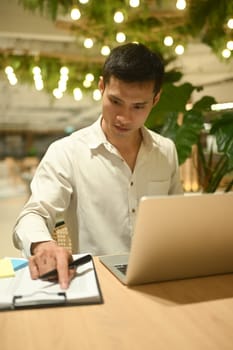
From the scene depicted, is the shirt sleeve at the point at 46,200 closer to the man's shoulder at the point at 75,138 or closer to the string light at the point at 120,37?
the man's shoulder at the point at 75,138

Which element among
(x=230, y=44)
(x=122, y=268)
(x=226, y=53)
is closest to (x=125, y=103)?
(x=122, y=268)

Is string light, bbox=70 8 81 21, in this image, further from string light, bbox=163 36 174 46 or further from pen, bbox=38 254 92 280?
pen, bbox=38 254 92 280

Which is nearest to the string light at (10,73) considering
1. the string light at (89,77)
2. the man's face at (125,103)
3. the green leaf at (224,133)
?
the string light at (89,77)

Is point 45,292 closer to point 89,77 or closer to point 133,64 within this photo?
point 133,64

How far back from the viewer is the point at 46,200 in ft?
4.36

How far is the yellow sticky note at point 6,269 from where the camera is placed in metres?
0.95

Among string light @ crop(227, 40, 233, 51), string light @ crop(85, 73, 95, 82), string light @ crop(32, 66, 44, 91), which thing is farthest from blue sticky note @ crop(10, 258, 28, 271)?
string light @ crop(85, 73, 95, 82)

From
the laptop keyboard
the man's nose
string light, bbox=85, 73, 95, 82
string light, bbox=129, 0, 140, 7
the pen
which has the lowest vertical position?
the laptop keyboard

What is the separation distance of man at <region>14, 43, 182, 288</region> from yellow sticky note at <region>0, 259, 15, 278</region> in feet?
0.83

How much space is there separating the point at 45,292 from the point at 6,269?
0.61 ft

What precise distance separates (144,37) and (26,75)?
1.61 meters

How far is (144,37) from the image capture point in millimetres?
3623

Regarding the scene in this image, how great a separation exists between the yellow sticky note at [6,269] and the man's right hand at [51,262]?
5cm

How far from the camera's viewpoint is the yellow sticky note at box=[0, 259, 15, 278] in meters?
0.95
